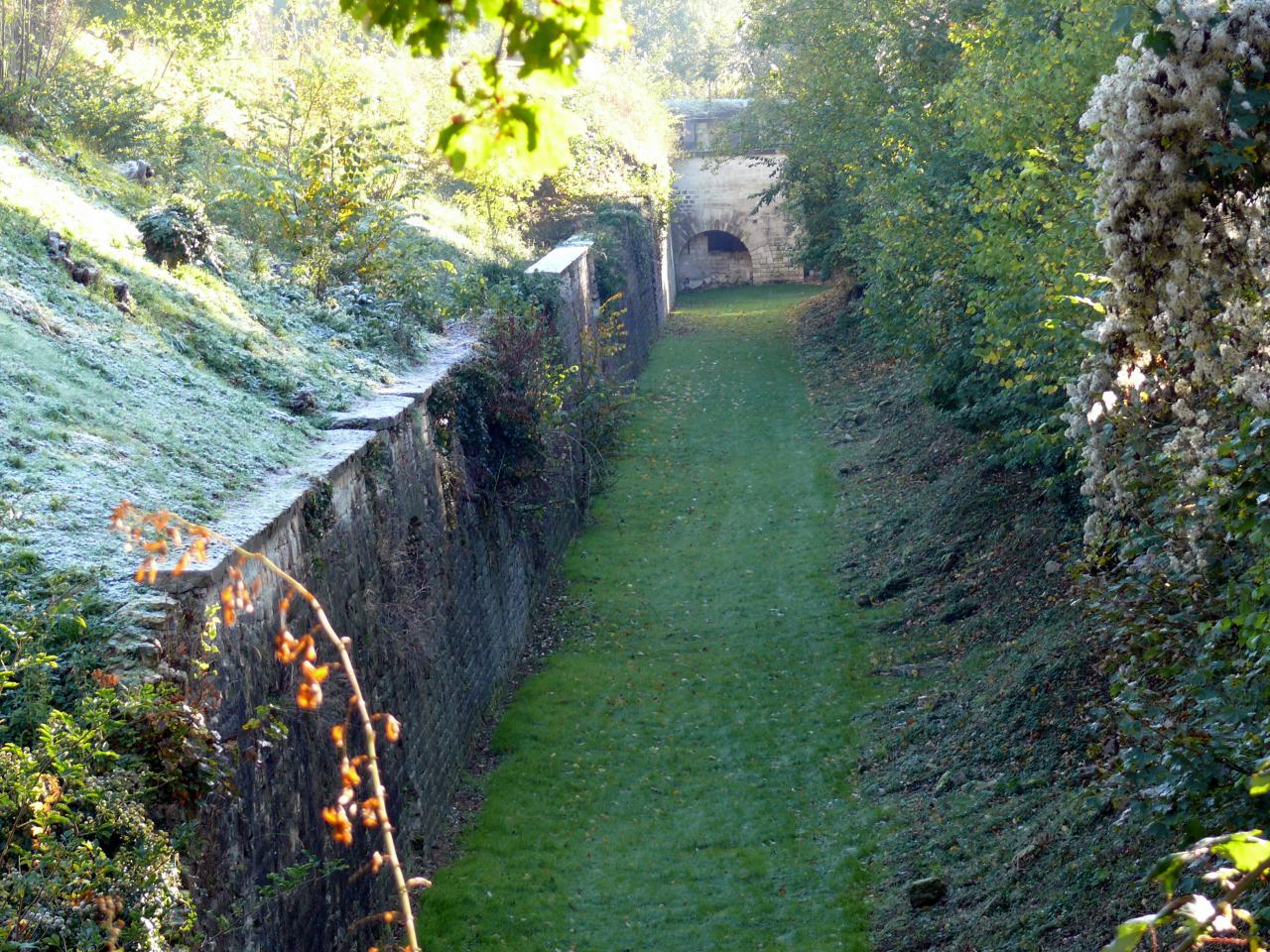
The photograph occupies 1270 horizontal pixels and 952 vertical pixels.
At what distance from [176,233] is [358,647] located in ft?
15.3

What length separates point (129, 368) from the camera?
8445 mm

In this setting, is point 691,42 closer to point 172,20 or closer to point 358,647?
point 172,20

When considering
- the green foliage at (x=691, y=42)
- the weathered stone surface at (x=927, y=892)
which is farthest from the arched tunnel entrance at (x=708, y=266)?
the weathered stone surface at (x=927, y=892)

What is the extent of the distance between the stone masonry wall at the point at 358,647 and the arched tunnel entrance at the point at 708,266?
29.5 m

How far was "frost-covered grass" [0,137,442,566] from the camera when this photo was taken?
6.53m

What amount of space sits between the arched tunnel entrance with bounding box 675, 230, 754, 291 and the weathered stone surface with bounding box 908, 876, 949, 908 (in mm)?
35579

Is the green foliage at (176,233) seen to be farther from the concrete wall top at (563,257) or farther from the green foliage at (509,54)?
the green foliage at (509,54)

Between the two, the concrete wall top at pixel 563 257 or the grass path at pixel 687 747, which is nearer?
the grass path at pixel 687 747

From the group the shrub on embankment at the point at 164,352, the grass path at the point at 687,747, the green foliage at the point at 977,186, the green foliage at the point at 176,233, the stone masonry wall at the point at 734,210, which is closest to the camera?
the shrub on embankment at the point at 164,352

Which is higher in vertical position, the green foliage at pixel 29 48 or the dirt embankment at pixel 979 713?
the green foliage at pixel 29 48

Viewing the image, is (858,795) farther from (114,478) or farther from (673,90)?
(673,90)

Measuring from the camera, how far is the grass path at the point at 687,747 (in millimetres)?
8797

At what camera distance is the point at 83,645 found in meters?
5.11

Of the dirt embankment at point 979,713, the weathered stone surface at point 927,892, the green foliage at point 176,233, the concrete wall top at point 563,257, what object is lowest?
the weathered stone surface at point 927,892
